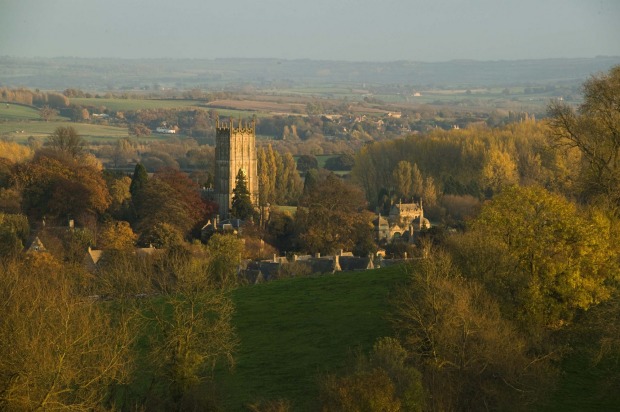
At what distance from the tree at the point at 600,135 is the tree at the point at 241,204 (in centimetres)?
3285

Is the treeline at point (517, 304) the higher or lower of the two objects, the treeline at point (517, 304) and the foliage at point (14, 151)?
the higher

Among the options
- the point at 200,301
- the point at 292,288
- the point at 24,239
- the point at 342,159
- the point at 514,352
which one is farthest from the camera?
the point at 342,159

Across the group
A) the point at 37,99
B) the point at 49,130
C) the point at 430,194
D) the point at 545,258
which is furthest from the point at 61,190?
the point at 37,99

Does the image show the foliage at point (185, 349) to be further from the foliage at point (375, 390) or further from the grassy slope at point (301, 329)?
the foliage at point (375, 390)

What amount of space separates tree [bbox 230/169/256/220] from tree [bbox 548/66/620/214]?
32.9 m

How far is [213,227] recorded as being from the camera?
6247cm

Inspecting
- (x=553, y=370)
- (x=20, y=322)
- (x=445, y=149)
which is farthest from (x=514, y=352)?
(x=445, y=149)

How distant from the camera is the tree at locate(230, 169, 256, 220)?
6638 centimetres

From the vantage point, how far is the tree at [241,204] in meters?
66.4

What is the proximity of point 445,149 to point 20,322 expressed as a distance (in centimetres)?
7842

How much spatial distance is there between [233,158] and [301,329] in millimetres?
47826

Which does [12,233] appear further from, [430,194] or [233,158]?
[430,194]

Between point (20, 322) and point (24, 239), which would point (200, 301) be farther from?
point (24, 239)

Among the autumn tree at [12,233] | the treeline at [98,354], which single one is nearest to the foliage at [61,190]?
the autumn tree at [12,233]
